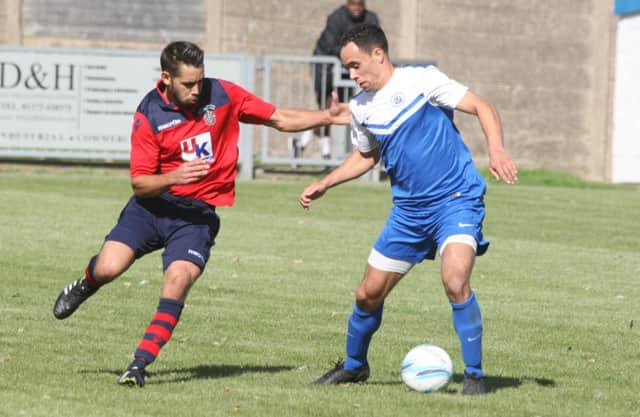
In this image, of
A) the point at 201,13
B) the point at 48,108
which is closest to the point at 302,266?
the point at 48,108

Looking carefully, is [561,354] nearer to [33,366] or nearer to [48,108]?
[33,366]

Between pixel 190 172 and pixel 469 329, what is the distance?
1635mm

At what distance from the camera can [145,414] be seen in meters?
6.70

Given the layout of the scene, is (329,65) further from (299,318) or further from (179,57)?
(179,57)

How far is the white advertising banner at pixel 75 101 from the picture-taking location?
2005 centimetres

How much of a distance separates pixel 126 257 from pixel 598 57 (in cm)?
2128

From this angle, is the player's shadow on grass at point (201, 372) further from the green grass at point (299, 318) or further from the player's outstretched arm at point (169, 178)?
the player's outstretched arm at point (169, 178)

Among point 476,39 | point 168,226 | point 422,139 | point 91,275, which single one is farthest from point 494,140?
point 476,39

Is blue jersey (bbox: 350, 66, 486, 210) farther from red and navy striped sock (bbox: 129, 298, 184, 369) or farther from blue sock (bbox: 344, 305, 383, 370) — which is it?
red and navy striped sock (bbox: 129, 298, 184, 369)

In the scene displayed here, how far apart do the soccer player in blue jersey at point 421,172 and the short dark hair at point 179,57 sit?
0.77m

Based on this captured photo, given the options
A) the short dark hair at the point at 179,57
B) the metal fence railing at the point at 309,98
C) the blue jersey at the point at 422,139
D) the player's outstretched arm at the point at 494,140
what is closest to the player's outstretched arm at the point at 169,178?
the short dark hair at the point at 179,57

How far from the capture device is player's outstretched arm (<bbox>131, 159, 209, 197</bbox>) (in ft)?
24.0

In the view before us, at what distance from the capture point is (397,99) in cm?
746

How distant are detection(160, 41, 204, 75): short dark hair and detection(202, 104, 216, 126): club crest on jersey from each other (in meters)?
0.29
